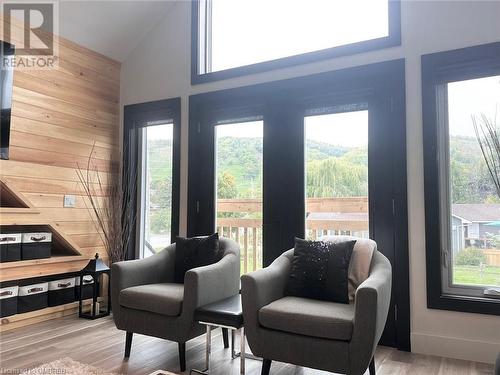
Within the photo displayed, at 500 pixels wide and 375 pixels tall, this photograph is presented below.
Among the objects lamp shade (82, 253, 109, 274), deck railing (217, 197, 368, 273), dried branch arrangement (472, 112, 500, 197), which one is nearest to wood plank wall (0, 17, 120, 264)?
lamp shade (82, 253, 109, 274)

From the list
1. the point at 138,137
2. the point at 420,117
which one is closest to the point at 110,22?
the point at 138,137

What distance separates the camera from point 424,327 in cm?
286

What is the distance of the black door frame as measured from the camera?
117 inches

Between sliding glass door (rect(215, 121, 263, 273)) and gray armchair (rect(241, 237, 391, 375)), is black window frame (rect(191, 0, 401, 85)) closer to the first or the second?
sliding glass door (rect(215, 121, 263, 273))

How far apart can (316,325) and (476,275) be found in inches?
59.2

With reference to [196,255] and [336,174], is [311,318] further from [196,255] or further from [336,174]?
[336,174]

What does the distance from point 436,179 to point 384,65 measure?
1002 mm

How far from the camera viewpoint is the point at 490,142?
282cm

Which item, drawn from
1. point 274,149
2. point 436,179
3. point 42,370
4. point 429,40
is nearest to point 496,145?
point 436,179

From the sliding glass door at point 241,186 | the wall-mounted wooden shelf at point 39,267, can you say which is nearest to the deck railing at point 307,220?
the sliding glass door at point 241,186

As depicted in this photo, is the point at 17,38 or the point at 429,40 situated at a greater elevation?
the point at 17,38

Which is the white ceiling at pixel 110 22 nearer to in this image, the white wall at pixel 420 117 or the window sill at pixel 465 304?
the white wall at pixel 420 117

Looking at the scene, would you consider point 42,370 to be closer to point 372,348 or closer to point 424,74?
point 372,348

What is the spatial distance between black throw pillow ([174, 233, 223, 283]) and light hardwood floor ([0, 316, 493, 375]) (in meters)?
0.57
